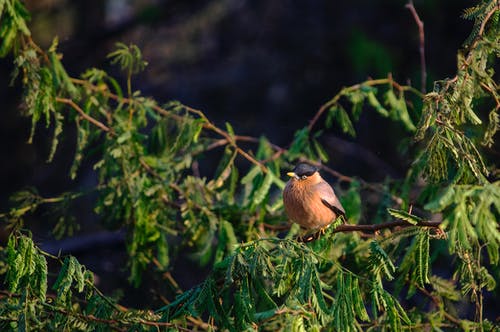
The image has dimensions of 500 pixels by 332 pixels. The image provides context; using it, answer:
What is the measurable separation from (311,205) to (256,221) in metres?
0.49

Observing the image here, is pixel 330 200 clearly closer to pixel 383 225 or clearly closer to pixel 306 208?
pixel 306 208

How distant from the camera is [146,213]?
4.91 metres

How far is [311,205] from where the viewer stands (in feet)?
15.5

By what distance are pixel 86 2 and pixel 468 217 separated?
8987 millimetres

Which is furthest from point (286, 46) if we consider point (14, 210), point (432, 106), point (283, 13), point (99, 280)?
point (432, 106)

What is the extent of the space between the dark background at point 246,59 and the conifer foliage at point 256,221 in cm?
300

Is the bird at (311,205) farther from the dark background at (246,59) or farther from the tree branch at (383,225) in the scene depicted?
the dark background at (246,59)

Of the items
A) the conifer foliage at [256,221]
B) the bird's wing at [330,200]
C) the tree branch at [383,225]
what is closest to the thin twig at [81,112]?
the conifer foliage at [256,221]

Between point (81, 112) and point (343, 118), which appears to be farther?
point (343, 118)

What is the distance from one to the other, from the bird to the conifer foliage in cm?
14

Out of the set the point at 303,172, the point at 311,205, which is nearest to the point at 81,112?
the point at 303,172

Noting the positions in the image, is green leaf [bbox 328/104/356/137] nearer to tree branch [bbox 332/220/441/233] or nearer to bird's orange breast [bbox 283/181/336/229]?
bird's orange breast [bbox 283/181/336/229]

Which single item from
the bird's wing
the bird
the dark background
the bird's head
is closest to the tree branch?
the bird

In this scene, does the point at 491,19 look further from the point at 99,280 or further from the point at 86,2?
the point at 86,2
